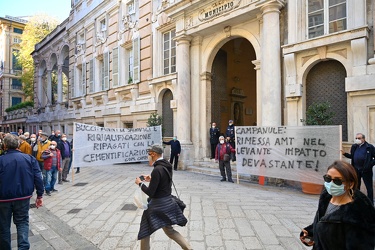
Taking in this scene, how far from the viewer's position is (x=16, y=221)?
11.6 feet

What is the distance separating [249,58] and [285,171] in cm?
1186

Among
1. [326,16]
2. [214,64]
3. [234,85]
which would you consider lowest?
[234,85]

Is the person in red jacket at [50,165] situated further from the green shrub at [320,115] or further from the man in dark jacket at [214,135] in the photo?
the green shrub at [320,115]

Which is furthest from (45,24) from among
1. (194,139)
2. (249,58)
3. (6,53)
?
(194,139)

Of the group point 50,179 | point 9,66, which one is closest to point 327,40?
point 50,179

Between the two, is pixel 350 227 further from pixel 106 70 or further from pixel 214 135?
pixel 106 70

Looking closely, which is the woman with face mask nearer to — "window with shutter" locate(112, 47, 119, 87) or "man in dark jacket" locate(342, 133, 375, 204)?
"man in dark jacket" locate(342, 133, 375, 204)

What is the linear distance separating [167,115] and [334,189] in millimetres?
12742

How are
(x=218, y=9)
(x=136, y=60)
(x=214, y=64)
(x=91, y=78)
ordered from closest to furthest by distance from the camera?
(x=218, y=9) < (x=214, y=64) < (x=136, y=60) < (x=91, y=78)

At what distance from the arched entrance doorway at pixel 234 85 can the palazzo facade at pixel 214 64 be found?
0.23 ft

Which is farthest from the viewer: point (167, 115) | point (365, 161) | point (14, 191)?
point (167, 115)

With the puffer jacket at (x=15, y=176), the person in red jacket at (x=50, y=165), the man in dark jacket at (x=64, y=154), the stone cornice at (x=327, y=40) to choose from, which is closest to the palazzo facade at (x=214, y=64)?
the stone cornice at (x=327, y=40)

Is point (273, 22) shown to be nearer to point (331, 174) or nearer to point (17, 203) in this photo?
point (331, 174)

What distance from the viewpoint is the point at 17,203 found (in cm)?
353
